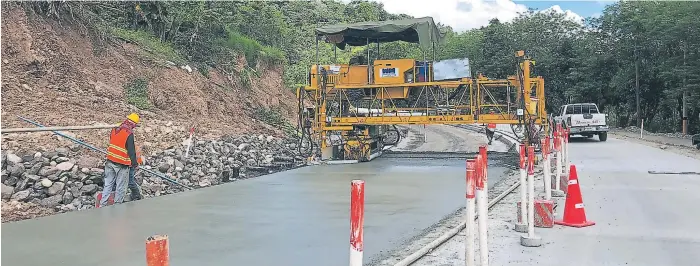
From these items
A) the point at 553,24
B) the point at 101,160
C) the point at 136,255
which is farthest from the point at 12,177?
the point at 553,24

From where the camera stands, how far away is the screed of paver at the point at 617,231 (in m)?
5.79

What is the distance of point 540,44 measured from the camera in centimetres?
4728

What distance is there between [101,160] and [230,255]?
7370 mm

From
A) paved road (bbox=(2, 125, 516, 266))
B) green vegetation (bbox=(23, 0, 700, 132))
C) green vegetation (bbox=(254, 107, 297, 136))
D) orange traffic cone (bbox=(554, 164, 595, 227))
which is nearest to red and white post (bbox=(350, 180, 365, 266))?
paved road (bbox=(2, 125, 516, 266))

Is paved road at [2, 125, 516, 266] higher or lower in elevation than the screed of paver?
higher

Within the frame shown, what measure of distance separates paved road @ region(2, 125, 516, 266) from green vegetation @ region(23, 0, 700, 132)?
33.0ft

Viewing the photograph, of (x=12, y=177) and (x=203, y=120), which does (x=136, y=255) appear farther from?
(x=203, y=120)

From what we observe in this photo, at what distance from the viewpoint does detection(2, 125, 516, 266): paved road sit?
5.82 metres

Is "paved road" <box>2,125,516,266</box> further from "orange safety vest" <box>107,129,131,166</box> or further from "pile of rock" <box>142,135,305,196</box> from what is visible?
"pile of rock" <box>142,135,305,196</box>

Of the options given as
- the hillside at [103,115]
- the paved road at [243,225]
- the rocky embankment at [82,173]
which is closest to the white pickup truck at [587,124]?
the hillside at [103,115]

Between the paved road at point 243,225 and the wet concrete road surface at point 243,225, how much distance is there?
0.03 ft

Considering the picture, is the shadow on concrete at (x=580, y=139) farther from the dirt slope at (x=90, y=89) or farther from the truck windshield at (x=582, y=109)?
the dirt slope at (x=90, y=89)

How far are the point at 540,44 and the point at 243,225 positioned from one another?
44.0m

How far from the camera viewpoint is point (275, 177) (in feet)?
40.6
